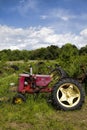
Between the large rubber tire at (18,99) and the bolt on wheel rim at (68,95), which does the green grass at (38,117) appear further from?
the bolt on wheel rim at (68,95)

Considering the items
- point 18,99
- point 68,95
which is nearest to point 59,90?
point 68,95

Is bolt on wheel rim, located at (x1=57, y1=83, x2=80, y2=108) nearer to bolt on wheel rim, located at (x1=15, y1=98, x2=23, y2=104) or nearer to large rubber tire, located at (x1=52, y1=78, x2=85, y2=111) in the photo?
large rubber tire, located at (x1=52, y1=78, x2=85, y2=111)

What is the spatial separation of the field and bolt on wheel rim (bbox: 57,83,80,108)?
303mm

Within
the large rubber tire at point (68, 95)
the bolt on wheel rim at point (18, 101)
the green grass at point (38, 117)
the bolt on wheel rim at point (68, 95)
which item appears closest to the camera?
the green grass at point (38, 117)

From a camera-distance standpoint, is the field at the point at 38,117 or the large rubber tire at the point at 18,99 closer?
the field at the point at 38,117

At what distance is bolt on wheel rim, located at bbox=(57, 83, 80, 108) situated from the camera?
8.04m

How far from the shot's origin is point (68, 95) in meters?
8.12

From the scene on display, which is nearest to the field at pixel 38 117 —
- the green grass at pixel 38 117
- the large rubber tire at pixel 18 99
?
the green grass at pixel 38 117

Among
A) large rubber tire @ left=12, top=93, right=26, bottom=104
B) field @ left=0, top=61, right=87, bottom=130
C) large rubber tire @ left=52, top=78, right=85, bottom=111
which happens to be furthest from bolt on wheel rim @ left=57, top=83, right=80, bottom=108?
large rubber tire @ left=12, top=93, right=26, bottom=104

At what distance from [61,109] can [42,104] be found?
1.86 feet

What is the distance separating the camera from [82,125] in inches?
261

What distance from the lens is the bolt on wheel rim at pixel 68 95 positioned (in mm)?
8039

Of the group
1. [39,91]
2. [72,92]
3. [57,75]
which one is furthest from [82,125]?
[57,75]

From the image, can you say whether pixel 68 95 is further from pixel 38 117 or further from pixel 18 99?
pixel 18 99
